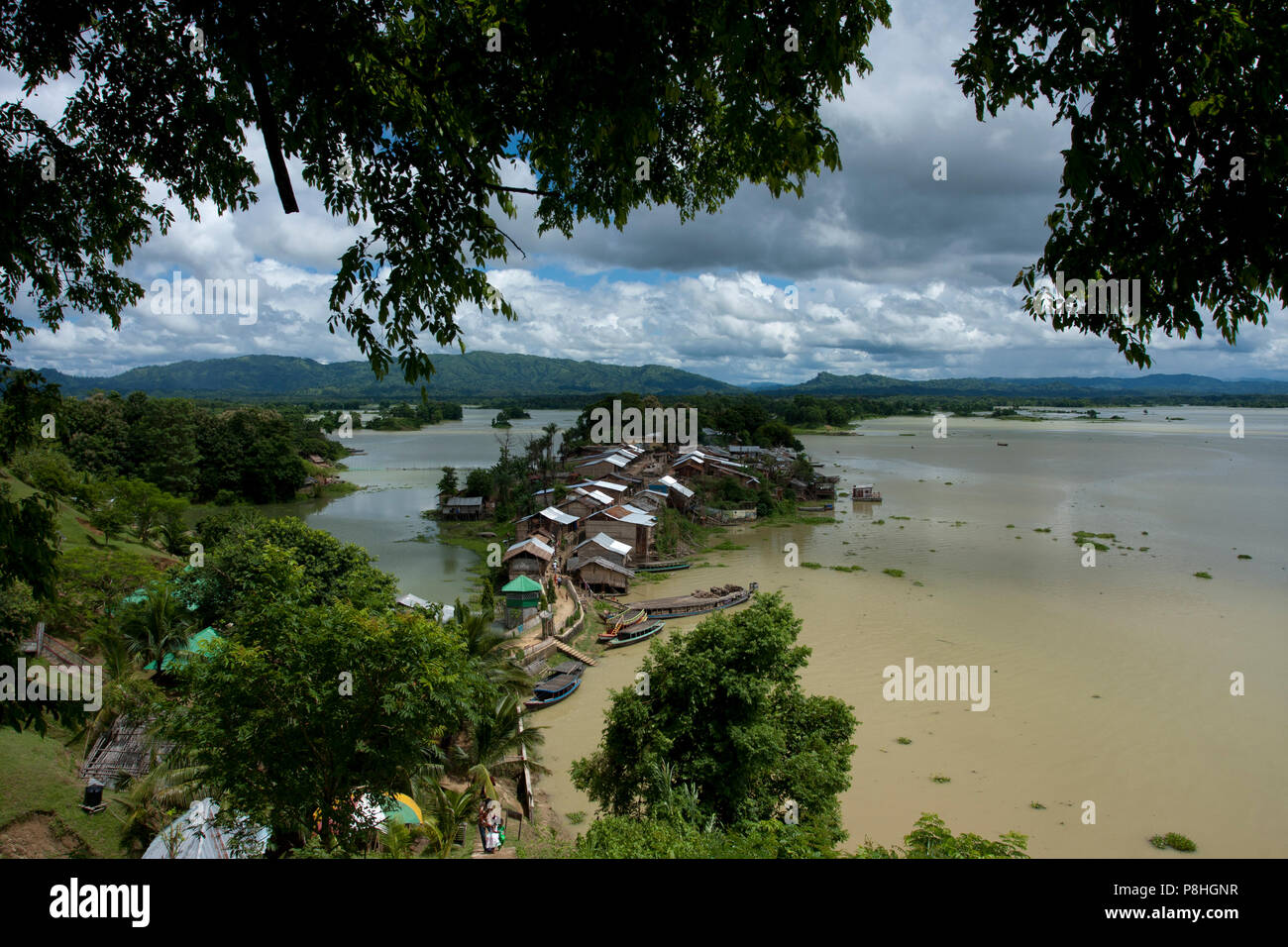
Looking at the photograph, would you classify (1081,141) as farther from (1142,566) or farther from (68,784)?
(1142,566)

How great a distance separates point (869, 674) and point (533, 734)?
8.35 m

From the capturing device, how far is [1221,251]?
2.61m

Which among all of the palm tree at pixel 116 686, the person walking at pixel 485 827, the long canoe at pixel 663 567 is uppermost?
the palm tree at pixel 116 686

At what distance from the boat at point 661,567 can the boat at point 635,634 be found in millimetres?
7253

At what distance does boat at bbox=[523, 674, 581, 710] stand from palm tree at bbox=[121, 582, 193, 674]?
6.98 m

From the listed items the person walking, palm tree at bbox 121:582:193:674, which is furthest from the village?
the person walking

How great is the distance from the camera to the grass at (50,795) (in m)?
7.88

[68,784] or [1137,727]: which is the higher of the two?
[68,784]

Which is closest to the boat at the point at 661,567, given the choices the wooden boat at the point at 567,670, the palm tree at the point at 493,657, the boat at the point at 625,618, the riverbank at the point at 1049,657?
the riverbank at the point at 1049,657

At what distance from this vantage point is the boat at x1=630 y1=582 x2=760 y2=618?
2064 cm

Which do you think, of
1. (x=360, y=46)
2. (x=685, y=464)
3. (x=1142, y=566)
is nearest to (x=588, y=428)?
(x=685, y=464)

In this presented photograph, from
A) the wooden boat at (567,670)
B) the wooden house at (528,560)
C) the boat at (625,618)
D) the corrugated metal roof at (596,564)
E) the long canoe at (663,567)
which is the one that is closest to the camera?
the wooden boat at (567,670)

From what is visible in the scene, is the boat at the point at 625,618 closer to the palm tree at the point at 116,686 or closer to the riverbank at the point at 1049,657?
the riverbank at the point at 1049,657
